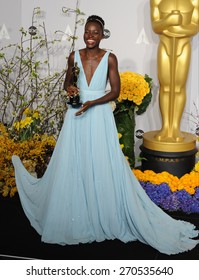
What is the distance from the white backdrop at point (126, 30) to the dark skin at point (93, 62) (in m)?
1.80

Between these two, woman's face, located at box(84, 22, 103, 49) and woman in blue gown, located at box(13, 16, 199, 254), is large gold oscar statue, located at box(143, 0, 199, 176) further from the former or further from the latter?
woman's face, located at box(84, 22, 103, 49)

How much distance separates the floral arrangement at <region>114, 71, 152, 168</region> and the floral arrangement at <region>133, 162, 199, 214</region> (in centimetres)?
37

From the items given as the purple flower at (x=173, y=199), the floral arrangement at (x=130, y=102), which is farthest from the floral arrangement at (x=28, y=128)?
the purple flower at (x=173, y=199)

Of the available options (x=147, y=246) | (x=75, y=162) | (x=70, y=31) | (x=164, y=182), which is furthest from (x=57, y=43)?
(x=147, y=246)

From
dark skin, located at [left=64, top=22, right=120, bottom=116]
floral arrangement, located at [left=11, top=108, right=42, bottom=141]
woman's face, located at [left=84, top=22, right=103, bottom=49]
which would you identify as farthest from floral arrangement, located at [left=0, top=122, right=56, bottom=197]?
woman's face, located at [left=84, top=22, right=103, bottom=49]

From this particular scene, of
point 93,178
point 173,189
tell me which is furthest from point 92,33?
point 173,189

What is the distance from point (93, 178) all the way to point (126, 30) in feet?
7.18

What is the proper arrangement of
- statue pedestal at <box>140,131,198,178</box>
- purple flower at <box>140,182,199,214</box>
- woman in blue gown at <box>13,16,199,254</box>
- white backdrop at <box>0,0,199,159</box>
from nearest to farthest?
woman in blue gown at <box>13,16,199,254</box>
purple flower at <box>140,182,199,214</box>
statue pedestal at <box>140,131,198,178</box>
white backdrop at <box>0,0,199,159</box>

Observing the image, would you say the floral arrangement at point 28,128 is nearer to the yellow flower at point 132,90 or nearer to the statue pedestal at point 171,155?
the yellow flower at point 132,90

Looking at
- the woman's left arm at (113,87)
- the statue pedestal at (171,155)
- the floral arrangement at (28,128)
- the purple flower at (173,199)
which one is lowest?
the purple flower at (173,199)

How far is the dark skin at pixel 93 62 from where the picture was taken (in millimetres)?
2854

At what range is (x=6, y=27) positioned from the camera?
475 cm

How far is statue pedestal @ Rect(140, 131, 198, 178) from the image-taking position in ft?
13.4

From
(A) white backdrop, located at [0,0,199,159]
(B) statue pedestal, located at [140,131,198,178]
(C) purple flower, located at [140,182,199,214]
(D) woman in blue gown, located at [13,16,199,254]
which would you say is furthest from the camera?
(A) white backdrop, located at [0,0,199,159]
